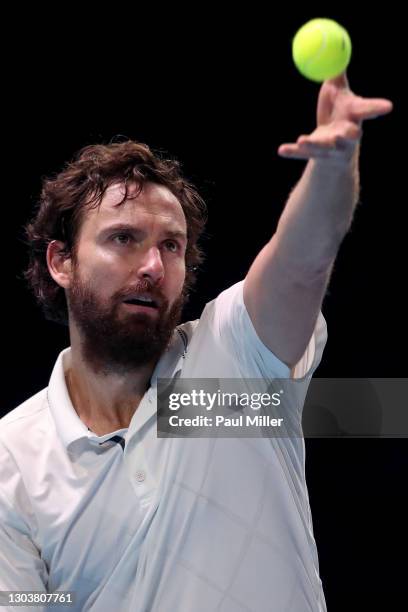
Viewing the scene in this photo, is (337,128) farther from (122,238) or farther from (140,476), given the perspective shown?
(140,476)

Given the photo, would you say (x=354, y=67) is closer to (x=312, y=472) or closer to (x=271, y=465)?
(x=312, y=472)

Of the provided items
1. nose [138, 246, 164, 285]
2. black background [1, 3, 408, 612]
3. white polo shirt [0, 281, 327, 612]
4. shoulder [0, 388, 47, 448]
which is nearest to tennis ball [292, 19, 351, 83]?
white polo shirt [0, 281, 327, 612]

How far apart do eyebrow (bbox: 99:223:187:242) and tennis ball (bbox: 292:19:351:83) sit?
0.57 meters

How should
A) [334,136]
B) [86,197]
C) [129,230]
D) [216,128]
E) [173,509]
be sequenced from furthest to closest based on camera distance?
[216,128] < [86,197] < [129,230] < [173,509] < [334,136]

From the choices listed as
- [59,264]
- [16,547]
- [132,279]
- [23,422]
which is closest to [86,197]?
[59,264]

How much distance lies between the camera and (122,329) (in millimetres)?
1908

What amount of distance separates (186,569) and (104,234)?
75 centimetres

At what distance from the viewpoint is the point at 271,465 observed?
5.52ft

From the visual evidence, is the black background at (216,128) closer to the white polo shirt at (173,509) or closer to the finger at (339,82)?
the white polo shirt at (173,509)

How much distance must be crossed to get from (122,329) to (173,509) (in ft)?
1.41

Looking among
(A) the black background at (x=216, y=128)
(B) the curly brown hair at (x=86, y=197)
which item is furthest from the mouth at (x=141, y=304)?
(A) the black background at (x=216, y=128)

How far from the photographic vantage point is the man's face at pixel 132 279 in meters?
1.88

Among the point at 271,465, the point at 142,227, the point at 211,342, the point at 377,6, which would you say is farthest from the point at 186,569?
the point at 377,6

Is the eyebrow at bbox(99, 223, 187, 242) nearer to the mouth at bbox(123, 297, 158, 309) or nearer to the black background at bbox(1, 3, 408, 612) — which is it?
the mouth at bbox(123, 297, 158, 309)
